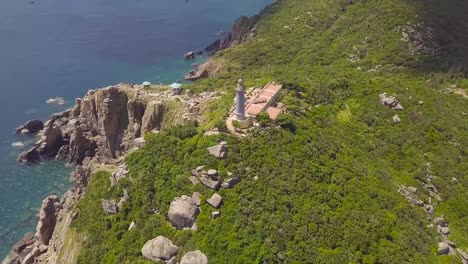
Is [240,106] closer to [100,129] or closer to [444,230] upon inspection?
[444,230]

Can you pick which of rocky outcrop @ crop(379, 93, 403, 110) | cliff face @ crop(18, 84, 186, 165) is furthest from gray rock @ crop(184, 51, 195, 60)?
rocky outcrop @ crop(379, 93, 403, 110)

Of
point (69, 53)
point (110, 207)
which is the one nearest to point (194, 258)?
point (110, 207)

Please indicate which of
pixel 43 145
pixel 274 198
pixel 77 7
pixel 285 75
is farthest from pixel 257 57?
pixel 77 7

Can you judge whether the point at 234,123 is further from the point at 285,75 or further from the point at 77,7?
the point at 77,7

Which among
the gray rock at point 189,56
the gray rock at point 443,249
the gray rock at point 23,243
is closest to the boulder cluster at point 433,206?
the gray rock at point 443,249

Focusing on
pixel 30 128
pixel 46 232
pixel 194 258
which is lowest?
pixel 30 128

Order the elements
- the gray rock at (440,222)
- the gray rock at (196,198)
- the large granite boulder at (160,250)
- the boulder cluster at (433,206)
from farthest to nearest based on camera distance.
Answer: the gray rock at (440,222) < the boulder cluster at (433,206) < the gray rock at (196,198) < the large granite boulder at (160,250)

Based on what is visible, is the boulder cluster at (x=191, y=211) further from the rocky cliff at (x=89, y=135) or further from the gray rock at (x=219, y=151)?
the rocky cliff at (x=89, y=135)
